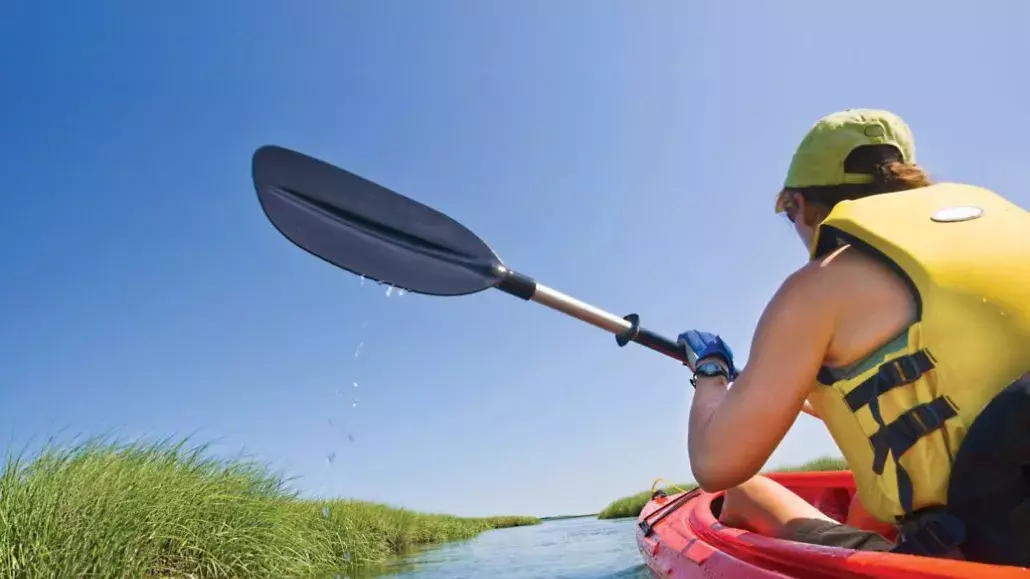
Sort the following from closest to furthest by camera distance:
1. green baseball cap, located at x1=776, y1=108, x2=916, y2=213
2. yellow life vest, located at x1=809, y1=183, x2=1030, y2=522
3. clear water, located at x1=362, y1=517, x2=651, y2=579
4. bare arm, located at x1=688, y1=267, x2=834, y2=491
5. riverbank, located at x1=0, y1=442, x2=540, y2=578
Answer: yellow life vest, located at x1=809, y1=183, x2=1030, y2=522
bare arm, located at x1=688, y1=267, x2=834, y2=491
green baseball cap, located at x1=776, y1=108, x2=916, y2=213
riverbank, located at x1=0, y1=442, x2=540, y2=578
clear water, located at x1=362, y1=517, x2=651, y2=579

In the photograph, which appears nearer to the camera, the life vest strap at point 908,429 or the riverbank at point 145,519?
the life vest strap at point 908,429

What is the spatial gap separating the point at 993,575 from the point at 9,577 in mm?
4573

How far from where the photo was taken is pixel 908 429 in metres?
1.33

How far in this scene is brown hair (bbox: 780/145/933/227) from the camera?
1750 millimetres

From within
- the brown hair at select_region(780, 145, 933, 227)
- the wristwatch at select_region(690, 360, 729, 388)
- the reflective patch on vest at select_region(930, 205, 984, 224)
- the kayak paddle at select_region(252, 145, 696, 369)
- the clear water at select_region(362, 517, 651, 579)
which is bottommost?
the clear water at select_region(362, 517, 651, 579)

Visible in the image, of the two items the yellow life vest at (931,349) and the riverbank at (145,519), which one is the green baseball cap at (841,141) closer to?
the yellow life vest at (931,349)

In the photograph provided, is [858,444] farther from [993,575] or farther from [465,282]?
[465,282]

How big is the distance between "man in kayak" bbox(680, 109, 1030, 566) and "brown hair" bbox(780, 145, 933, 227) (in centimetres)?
15

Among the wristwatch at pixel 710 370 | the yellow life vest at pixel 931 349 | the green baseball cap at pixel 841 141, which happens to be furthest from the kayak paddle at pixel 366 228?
the yellow life vest at pixel 931 349

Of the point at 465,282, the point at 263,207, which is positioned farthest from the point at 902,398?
the point at 263,207

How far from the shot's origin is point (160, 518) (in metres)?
4.79

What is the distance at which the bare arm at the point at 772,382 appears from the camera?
1.40m

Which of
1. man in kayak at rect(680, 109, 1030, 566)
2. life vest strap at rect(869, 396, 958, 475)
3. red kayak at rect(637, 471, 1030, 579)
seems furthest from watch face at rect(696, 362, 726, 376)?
life vest strap at rect(869, 396, 958, 475)

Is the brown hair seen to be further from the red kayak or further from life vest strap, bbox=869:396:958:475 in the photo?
the red kayak
